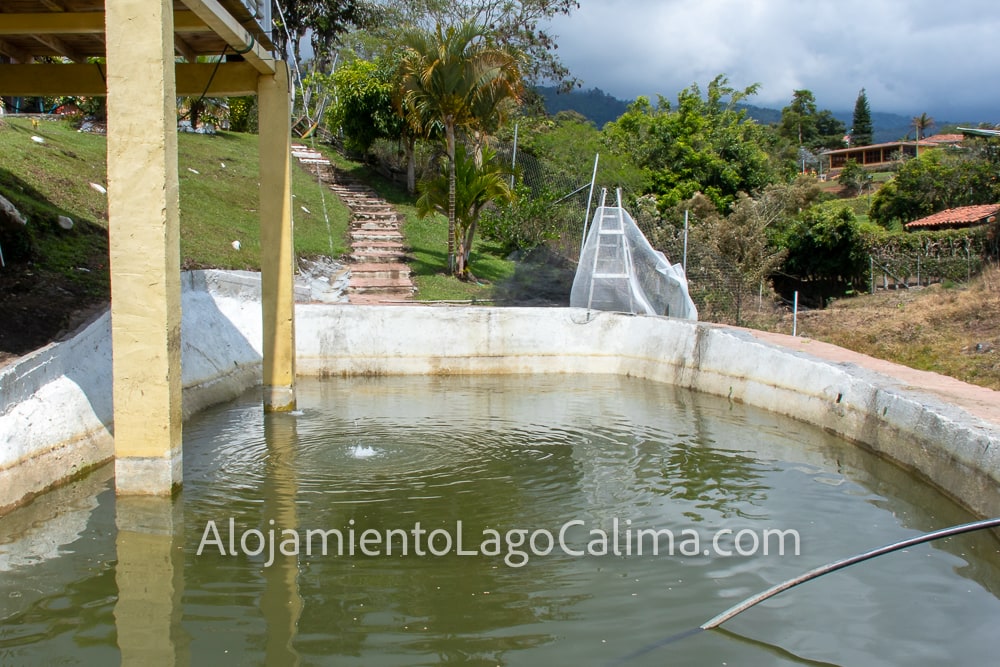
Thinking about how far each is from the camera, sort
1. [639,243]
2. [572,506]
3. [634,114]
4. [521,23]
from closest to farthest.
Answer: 1. [572,506]
2. [639,243]
3. [521,23]
4. [634,114]

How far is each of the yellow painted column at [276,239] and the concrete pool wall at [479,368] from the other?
1.18 metres

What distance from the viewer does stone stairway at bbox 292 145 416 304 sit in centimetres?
1845

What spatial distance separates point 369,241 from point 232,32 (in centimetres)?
1348

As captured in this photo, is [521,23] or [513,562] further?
[521,23]

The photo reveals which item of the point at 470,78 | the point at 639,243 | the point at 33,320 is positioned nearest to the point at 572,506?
the point at 33,320

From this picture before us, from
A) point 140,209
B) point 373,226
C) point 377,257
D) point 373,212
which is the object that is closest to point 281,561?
point 140,209

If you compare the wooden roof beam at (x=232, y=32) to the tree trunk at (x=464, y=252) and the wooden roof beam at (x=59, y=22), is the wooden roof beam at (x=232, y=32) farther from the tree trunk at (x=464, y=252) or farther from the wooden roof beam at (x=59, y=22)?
the tree trunk at (x=464, y=252)

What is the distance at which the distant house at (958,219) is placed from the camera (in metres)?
30.5

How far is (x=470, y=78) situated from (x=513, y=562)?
13695mm

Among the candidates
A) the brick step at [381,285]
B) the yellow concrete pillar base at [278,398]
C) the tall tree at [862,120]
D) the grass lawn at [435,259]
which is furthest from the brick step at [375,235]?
the tall tree at [862,120]

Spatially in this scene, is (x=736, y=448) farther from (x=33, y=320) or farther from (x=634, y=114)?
(x=634, y=114)

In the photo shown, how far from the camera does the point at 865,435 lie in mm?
9453

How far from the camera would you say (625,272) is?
1555 cm

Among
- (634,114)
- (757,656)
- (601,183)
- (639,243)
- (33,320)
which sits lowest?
(757,656)
